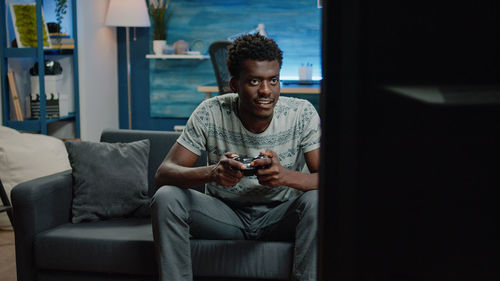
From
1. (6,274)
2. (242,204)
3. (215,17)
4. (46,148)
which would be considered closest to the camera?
(242,204)

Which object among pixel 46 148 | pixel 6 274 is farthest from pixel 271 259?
pixel 46 148

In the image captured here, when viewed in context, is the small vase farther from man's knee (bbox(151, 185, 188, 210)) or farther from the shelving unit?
man's knee (bbox(151, 185, 188, 210))

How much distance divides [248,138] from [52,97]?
2.81 m

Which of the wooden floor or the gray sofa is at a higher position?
the gray sofa

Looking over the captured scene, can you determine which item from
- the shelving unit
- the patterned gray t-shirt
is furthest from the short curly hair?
the shelving unit

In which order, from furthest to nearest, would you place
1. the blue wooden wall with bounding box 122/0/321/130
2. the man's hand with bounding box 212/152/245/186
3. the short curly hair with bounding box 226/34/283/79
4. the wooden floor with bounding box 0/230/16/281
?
the blue wooden wall with bounding box 122/0/321/130, the wooden floor with bounding box 0/230/16/281, the short curly hair with bounding box 226/34/283/79, the man's hand with bounding box 212/152/245/186

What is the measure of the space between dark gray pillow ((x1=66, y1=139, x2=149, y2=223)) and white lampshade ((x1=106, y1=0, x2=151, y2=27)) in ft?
9.65

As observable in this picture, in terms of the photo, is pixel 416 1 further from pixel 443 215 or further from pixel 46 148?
pixel 46 148

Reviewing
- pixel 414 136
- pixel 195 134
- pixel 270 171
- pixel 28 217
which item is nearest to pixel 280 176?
pixel 270 171

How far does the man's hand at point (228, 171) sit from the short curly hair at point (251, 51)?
1.33 feet

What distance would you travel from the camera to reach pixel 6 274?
2.56m

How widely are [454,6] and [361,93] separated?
0.22ft

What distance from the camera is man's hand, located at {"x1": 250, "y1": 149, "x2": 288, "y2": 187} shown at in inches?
70.6

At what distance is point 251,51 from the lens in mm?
2041
